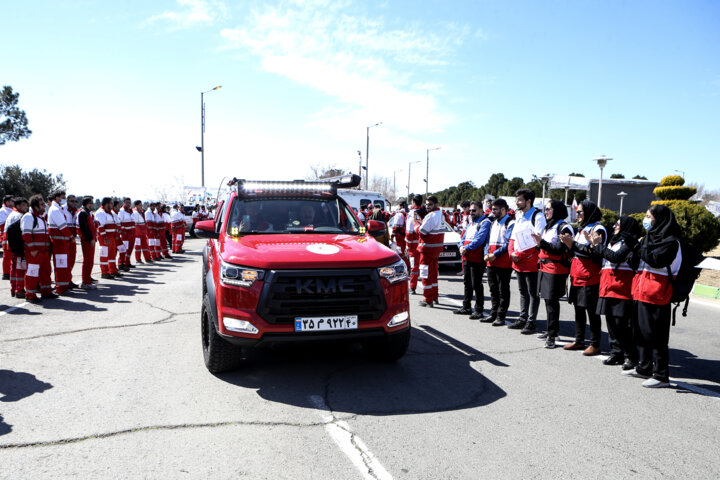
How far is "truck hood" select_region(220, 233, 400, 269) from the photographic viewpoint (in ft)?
14.9

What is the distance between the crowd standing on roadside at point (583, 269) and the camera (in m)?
4.96

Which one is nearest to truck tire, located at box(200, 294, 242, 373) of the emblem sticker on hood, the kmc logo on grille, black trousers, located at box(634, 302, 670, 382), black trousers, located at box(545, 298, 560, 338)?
the kmc logo on grille

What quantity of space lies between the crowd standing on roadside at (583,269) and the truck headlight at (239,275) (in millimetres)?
3714

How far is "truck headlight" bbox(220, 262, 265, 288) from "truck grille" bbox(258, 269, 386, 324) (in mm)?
109

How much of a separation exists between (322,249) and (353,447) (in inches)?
75.9

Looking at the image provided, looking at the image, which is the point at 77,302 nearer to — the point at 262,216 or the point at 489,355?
the point at 262,216

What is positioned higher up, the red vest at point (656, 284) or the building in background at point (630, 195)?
the building in background at point (630, 195)

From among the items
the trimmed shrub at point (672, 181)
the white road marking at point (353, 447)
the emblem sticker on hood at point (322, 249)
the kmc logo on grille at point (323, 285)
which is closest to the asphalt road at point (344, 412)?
the white road marking at point (353, 447)

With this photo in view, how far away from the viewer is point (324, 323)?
178 inches

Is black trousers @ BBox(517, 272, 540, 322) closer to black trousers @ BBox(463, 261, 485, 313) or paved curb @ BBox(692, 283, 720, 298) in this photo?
black trousers @ BBox(463, 261, 485, 313)

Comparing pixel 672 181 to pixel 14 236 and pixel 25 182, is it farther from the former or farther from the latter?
pixel 25 182

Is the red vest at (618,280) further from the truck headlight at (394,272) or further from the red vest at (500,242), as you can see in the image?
the truck headlight at (394,272)

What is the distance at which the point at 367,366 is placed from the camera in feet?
17.7

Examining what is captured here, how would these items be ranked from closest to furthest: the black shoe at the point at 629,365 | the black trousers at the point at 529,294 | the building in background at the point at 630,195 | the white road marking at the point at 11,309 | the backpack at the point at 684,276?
the backpack at the point at 684,276
the black shoe at the point at 629,365
the black trousers at the point at 529,294
the white road marking at the point at 11,309
the building in background at the point at 630,195
